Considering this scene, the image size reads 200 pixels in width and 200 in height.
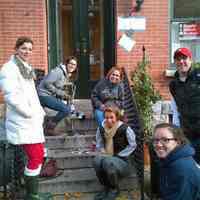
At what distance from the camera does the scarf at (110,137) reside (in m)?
5.98

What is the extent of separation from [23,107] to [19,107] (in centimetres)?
4

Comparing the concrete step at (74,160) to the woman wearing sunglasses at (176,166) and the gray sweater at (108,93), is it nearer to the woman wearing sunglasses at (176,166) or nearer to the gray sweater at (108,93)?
the gray sweater at (108,93)

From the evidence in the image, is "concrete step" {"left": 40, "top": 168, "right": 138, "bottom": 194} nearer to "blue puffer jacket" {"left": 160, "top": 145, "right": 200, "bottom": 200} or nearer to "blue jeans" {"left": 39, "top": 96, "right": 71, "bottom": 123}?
"blue jeans" {"left": 39, "top": 96, "right": 71, "bottom": 123}

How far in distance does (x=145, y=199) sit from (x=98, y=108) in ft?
5.65

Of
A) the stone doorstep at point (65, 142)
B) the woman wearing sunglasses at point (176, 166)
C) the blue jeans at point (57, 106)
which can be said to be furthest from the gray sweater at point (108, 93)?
the woman wearing sunglasses at point (176, 166)

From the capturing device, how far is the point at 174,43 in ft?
29.6

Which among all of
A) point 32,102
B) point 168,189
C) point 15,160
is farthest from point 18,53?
point 168,189

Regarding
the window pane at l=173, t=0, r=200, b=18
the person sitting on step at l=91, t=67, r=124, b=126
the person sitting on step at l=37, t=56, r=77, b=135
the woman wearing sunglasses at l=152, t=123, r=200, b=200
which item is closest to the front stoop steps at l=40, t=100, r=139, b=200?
the person sitting on step at l=37, t=56, r=77, b=135

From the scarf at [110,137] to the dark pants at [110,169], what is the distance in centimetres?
13

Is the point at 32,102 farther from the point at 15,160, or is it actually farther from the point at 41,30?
the point at 41,30

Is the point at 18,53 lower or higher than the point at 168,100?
higher

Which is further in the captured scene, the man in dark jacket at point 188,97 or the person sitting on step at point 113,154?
the person sitting on step at point 113,154

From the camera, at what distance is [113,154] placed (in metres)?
6.05

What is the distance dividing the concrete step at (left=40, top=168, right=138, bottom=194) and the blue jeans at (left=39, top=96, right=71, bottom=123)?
1.11 metres
